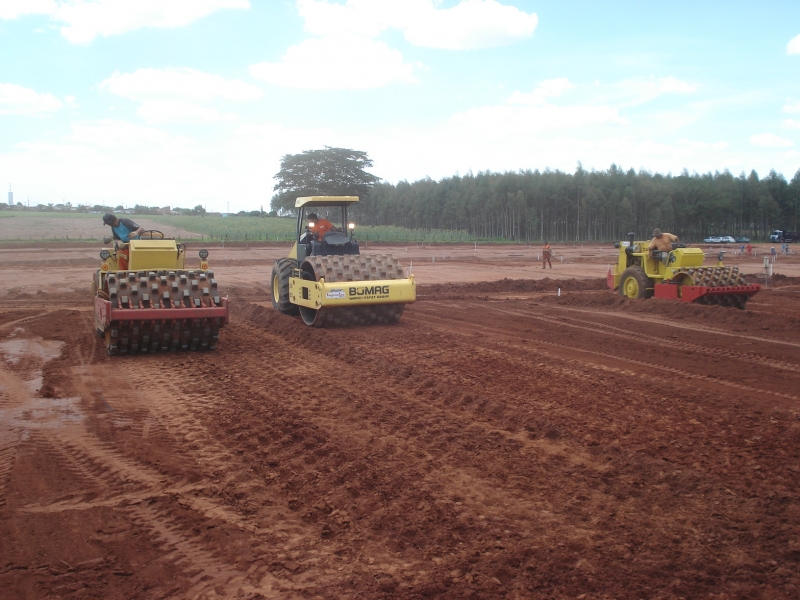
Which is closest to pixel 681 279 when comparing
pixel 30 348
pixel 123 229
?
pixel 123 229

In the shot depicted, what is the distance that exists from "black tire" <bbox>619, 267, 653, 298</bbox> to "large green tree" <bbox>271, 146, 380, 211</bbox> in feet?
161

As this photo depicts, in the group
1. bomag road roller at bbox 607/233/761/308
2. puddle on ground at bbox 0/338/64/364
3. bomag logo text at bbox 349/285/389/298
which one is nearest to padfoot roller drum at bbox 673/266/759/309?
bomag road roller at bbox 607/233/761/308

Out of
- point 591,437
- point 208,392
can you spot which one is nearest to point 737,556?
point 591,437

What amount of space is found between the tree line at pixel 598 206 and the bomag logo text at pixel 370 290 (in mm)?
61545

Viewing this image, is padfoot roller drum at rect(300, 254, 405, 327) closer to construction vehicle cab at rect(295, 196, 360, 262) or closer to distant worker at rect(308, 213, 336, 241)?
construction vehicle cab at rect(295, 196, 360, 262)

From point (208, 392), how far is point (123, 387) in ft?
3.83

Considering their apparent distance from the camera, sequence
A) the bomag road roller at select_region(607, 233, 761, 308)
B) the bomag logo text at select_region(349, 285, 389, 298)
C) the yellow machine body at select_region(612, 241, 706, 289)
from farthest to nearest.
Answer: the yellow machine body at select_region(612, 241, 706, 289)
the bomag road roller at select_region(607, 233, 761, 308)
the bomag logo text at select_region(349, 285, 389, 298)

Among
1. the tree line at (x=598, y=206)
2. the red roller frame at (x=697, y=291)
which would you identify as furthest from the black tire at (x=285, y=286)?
the tree line at (x=598, y=206)

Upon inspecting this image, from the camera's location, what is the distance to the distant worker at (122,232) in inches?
450

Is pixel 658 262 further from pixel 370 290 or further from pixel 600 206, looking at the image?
pixel 600 206

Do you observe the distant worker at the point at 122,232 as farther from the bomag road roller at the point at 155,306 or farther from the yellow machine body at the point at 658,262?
the yellow machine body at the point at 658,262

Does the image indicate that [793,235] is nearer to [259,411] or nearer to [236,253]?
[236,253]

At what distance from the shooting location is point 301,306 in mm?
13617

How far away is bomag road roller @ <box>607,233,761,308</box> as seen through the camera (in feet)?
52.7
